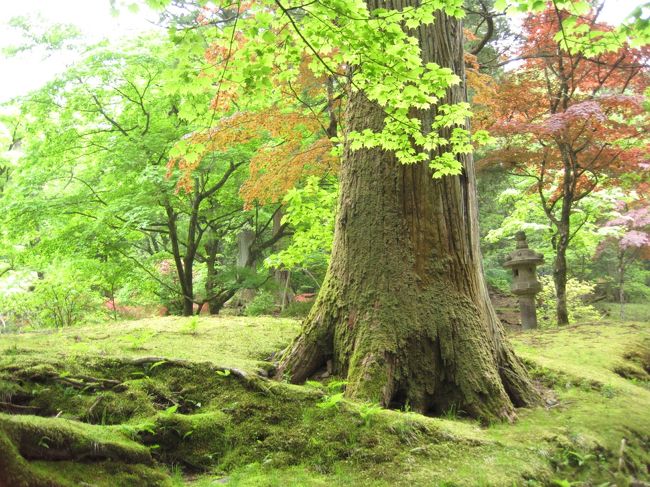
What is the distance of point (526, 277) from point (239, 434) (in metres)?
7.35

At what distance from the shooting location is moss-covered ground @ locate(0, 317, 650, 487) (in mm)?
2041

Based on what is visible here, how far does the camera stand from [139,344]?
362cm

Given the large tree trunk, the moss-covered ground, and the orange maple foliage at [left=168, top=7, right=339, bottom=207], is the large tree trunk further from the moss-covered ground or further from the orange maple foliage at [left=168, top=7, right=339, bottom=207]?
the orange maple foliage at [left=168, top=7, right=339, bottom=207]

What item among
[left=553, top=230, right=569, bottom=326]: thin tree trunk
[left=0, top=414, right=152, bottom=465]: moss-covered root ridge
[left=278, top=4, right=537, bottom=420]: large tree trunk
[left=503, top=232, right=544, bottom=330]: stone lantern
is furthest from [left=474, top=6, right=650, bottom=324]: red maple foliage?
[left=0, top=414, right=152, bottom=465]: moss-covered root ridge

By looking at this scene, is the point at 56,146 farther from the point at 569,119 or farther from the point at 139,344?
the point at 569,119

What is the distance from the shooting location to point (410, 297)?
357 centimetres

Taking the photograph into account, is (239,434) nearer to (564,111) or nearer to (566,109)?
(564,111)

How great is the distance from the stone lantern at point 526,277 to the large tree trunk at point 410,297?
517cm

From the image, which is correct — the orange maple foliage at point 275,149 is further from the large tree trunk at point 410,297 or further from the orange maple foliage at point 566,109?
the orange maple foliage at point 566,109

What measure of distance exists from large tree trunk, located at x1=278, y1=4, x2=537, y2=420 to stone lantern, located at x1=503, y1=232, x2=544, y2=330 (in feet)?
17.0

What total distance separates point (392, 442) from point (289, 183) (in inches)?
173

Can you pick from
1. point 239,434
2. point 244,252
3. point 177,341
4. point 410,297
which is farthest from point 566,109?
point 244,252

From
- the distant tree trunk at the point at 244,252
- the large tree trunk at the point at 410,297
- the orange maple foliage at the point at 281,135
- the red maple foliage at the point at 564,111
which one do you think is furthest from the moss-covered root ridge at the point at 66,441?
the distant tree trunk at the point at 244,252

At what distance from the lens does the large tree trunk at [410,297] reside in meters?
3.38
